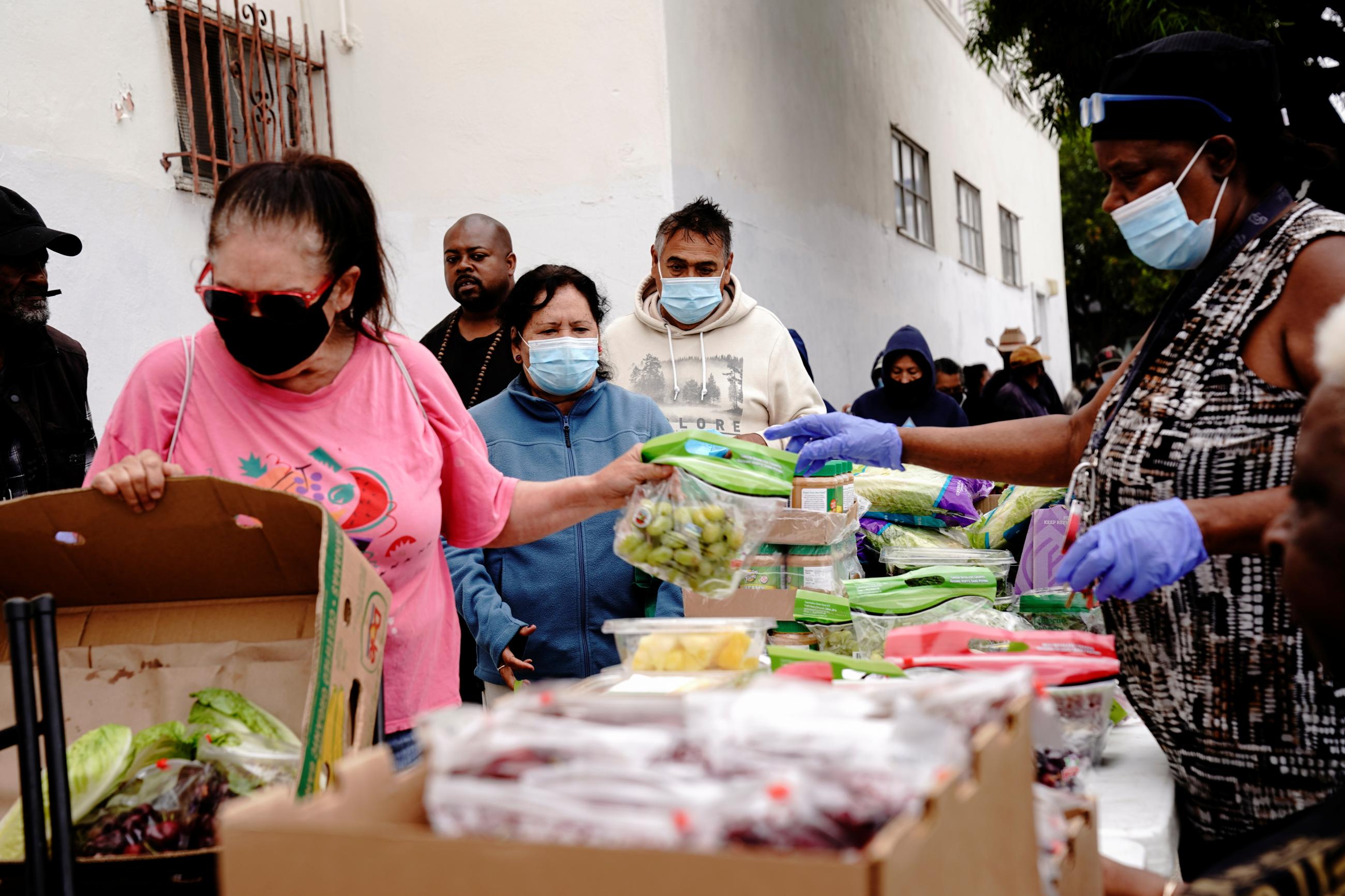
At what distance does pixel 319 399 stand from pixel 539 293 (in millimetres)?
1598

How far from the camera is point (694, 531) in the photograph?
2281 millimetres

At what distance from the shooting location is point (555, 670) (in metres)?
3.34

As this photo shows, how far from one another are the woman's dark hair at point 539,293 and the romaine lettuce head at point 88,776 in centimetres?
215

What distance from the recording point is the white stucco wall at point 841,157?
27.9 ft

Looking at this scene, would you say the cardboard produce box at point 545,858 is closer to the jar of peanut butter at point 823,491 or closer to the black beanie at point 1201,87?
the black beanie at point 1201,87

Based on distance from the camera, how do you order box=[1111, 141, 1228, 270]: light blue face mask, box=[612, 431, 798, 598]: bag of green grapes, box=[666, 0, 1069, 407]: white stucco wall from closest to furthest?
box=[1111, 141, 1228, 270]: light blue face mask → box=[612, 431, 798, 598]: bag of green grapes → box=[666, 0, 1069, 407]: white stucco wall

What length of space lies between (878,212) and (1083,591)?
35.9 feet

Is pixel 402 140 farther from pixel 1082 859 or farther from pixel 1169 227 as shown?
pixel 1082 859

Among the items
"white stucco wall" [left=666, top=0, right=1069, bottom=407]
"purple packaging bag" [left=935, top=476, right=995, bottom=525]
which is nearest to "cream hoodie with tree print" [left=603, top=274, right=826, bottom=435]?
"purple packaging bag" [left=935, top=476, right=995, bottom=525]

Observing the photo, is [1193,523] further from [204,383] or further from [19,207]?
[19,207]

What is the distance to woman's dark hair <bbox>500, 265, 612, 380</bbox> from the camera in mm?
3596

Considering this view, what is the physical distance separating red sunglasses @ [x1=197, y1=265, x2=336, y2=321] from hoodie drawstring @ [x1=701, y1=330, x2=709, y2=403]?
2.52 meters

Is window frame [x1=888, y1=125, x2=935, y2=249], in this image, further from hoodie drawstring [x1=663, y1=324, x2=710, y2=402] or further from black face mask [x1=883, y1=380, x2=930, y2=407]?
hoodie drawstring [x1=663, y1=324, x2=710, y2=402]

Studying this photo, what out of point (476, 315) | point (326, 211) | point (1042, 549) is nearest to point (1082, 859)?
point (326, 211)
